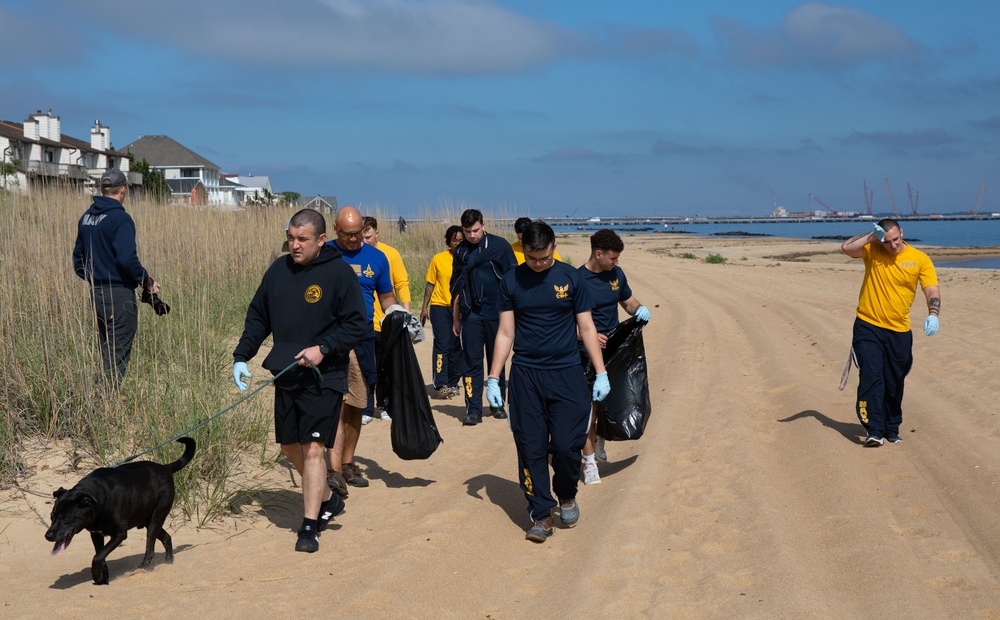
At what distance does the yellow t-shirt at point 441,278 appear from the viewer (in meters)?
10.2

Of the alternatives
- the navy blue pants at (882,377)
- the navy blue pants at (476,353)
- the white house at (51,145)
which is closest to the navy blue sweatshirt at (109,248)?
the navy blue pants at (476,353)

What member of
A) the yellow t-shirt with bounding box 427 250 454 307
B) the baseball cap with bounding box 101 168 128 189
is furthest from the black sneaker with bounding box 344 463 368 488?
the yellow t-shirt with bounding box 427 250 454 307

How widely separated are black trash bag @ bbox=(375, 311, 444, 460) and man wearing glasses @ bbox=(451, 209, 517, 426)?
7.43 feet

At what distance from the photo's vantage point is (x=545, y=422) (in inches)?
231

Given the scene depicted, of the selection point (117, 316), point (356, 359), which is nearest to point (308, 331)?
point (356, 359)

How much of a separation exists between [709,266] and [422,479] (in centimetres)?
2546

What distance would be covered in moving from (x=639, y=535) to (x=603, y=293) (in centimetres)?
219

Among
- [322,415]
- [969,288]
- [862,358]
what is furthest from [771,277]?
[322,415]

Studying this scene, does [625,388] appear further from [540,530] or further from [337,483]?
[337,483]

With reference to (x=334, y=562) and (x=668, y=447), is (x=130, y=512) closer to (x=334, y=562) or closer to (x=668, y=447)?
(x=334, y=562)

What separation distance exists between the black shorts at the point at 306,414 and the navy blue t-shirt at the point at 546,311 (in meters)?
1.22

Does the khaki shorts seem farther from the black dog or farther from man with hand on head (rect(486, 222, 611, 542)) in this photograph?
the black dog

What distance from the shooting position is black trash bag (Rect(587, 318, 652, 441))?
23.4 ft

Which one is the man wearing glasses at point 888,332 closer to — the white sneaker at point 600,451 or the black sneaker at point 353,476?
the white sneaker at point 600,451
